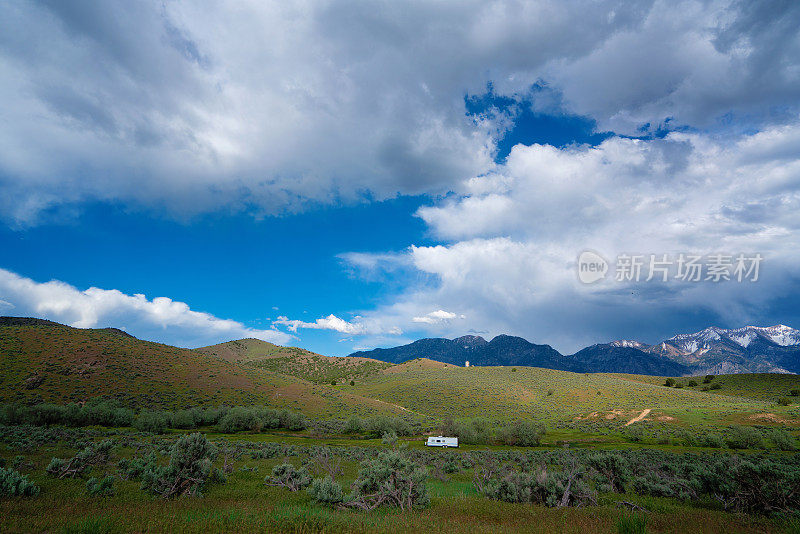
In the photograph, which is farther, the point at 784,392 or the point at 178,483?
the point at 784,392

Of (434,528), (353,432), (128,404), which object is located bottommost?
(353,432)

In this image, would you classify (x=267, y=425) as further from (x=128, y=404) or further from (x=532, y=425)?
(x=532, y=425)

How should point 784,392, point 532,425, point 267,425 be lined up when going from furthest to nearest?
point 784,392
point 267,425
point 532,425

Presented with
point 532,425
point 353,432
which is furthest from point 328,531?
point 353,432

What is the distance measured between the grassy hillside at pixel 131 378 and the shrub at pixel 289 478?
5581cm

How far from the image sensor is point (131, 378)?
68.9 meters

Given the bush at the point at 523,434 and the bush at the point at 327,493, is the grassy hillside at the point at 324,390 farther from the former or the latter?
the bush at the point at 327,493

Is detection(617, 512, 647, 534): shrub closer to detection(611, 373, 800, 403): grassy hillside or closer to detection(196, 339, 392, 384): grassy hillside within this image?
detection(196, 339, 392, 384): grassy hillside

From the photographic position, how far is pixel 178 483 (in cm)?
1523

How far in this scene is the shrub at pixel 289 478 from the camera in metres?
18.5

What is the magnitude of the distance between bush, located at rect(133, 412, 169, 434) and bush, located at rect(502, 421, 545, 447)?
50654mm

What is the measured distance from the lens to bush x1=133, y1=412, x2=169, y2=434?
47.2 m

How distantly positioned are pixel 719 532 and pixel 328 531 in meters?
10.7

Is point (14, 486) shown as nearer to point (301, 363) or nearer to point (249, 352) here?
point (301, 363)
